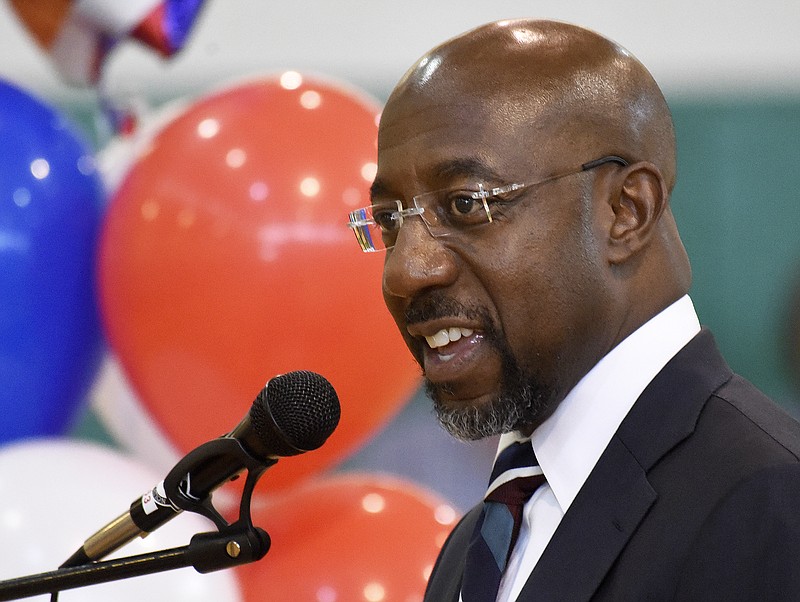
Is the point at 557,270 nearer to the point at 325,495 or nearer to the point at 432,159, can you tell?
the point at 432,159

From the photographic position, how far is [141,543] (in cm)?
154

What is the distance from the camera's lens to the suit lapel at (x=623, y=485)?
950 mm

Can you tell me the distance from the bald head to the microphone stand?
0.39 meters

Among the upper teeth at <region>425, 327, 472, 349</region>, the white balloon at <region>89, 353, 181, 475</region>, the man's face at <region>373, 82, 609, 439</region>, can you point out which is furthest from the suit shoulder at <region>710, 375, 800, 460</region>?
the white balloon at <region>89, 353, 181, 475</region>

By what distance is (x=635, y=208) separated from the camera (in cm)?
106

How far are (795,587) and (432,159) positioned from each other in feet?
1.59

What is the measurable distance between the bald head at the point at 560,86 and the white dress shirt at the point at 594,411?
0.50ft

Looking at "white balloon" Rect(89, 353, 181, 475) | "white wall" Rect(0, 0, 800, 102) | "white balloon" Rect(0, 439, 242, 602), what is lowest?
"white wall" Rect(0, 0, 800, 102)

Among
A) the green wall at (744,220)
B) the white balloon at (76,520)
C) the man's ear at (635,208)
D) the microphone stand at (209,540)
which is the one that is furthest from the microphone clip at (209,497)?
the green wall at (744,220)

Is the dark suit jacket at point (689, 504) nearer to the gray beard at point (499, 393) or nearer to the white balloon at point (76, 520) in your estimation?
the gray beard at point (499, 393)

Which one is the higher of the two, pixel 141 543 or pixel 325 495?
pixel 141 543

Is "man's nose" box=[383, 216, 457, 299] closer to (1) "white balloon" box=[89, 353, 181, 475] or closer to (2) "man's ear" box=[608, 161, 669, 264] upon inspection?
(2) "man's ear" box=[608, 161, 669, 264]

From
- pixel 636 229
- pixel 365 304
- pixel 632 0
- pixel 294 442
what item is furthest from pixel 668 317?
pixel 632 0

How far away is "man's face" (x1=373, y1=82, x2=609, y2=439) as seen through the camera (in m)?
1.03
